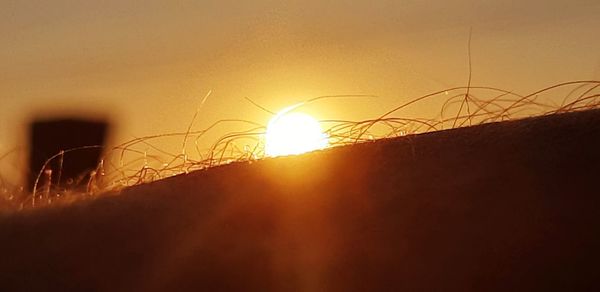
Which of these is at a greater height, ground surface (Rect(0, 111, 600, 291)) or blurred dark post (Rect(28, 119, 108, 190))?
blurred dark post (Rect(28, 119, 108, 190))

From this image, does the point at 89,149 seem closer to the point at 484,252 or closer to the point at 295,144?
the point at 295,144

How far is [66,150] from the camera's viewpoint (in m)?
2.15

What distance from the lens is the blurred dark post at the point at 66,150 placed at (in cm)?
197

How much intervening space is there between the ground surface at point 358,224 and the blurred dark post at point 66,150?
0.30 m

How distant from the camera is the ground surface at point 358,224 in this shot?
4.32ft

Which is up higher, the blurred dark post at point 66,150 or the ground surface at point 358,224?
the blurred dark post at point 66,150

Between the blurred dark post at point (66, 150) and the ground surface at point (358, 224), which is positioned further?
the blurred dark post at point (66, 150)

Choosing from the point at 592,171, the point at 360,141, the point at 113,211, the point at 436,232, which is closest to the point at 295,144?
the point at 360,141

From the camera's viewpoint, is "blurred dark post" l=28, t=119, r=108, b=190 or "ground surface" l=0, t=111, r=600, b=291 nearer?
"ground surface" l=0, t=111, r=600, b=291

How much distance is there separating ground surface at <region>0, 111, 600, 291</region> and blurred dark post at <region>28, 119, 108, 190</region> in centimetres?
30

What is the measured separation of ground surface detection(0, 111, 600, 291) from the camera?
1.32 meters

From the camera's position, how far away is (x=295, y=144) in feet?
5.77

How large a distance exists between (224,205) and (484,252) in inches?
16.1

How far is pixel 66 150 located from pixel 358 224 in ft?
3.13
